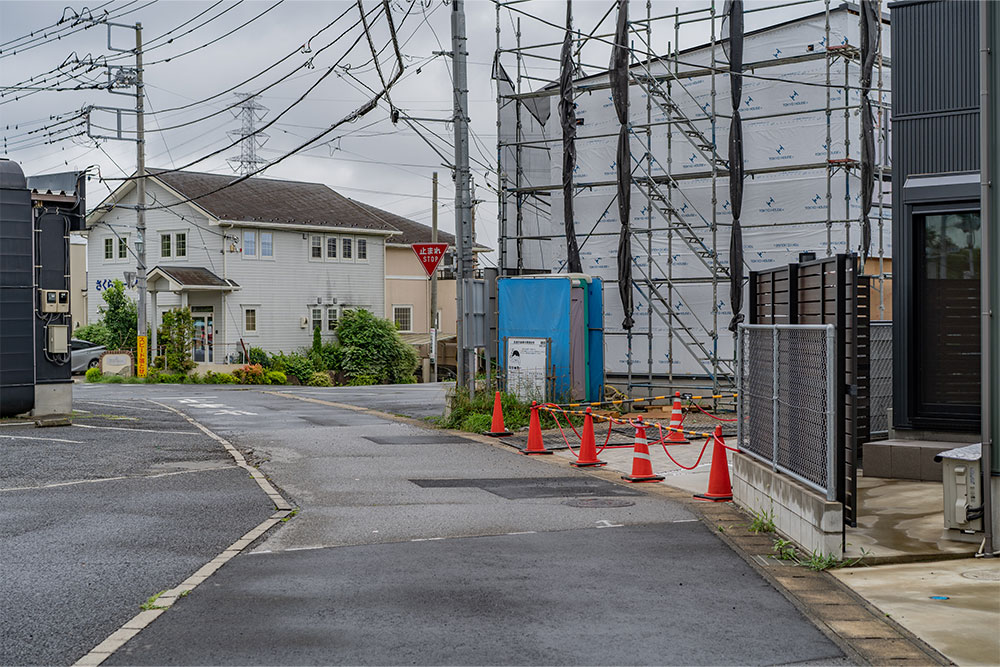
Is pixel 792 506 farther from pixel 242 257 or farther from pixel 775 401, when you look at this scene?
pixel 242 257

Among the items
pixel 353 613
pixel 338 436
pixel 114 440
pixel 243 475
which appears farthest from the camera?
pixel 338 436

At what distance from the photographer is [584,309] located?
2084cm

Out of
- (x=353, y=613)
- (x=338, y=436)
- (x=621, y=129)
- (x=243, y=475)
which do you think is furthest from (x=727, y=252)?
(x=353, y=613)

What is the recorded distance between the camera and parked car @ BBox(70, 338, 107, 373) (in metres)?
40.4

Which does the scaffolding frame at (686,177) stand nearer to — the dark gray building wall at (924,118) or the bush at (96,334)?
the dark gray building wall at (924,118)


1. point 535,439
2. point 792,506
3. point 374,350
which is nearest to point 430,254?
point 535,439

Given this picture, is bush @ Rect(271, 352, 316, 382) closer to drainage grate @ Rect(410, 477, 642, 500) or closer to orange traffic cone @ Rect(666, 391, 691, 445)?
orange traffic cone @ Rect(666, 391, 691, 445)

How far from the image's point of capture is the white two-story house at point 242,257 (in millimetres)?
43250

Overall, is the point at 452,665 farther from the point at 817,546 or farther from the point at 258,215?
the point at 258,215

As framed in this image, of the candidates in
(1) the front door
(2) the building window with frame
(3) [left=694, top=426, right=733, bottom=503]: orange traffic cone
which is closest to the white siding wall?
(2) the building window with frame

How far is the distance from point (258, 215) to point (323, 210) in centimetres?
426

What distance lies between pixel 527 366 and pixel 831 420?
497 inches

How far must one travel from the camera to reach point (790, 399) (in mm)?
9250

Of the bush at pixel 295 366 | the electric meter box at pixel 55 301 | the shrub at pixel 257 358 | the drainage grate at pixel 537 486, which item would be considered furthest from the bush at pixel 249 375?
the drainage grate at pixel 537 486
